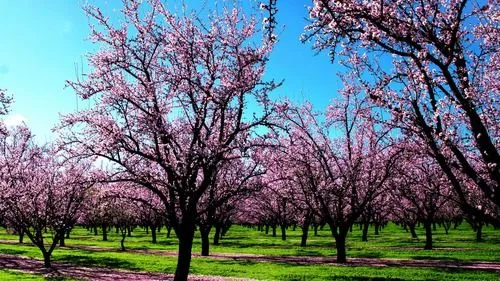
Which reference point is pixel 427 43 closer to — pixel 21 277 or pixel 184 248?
pixel 184 248

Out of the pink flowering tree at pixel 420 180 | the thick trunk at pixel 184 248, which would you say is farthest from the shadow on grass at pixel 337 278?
the thick trunk at pixel 184 248

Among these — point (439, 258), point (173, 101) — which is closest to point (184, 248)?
point (173, 101)

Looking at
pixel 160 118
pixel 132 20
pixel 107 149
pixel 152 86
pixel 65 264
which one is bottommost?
pixel 65 264

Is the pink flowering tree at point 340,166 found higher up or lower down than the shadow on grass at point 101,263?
higher up

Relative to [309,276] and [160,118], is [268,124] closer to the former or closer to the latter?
[160,118]

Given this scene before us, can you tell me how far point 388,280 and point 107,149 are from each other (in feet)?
51.0

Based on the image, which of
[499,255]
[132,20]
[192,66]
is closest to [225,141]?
[192,66]

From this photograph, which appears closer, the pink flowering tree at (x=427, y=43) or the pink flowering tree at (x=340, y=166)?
the pink flowering tree at (x=427, y=43)

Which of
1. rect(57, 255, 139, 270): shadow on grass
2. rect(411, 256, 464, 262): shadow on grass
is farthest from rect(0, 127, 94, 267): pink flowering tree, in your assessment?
rect(411, 256, 464, 262): shadow on grass

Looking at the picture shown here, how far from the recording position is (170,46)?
62.2 feet

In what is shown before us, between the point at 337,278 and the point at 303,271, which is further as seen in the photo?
the point at 303,271

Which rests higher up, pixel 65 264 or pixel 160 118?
pixel 160 118

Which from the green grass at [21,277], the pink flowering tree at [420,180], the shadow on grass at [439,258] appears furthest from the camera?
the shadow on grass at [439,258]

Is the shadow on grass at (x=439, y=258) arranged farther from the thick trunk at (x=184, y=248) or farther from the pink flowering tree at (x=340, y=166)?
the thick trunk at (x=184, y=248)
